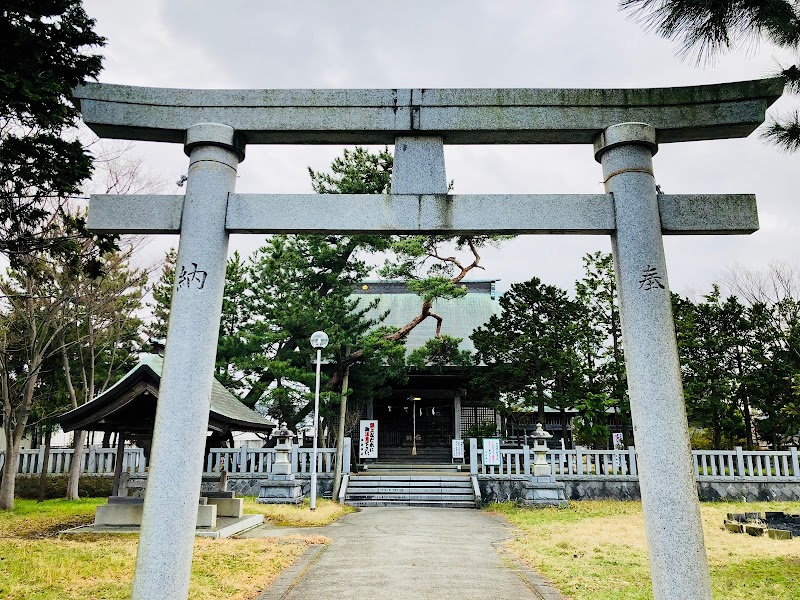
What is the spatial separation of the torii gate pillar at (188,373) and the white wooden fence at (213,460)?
12.2m

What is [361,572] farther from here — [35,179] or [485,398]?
[485,398]

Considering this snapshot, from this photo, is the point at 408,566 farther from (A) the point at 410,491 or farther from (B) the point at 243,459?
(B) the point at 243,459

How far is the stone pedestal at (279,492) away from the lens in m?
14.4

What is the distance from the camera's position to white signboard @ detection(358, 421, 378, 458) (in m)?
18.6

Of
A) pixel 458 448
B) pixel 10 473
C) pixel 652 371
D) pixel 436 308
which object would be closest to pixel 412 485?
pixel 458 448

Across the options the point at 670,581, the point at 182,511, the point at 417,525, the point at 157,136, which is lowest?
the point at 417,525

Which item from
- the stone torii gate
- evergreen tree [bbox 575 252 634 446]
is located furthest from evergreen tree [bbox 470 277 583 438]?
the stone torii gate

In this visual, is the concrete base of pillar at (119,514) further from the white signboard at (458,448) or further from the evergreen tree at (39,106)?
the white signboard at (458,448)

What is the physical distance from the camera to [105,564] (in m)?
6.78

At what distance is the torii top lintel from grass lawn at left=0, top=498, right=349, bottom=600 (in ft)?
15.1

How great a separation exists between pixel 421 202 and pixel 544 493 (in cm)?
1249

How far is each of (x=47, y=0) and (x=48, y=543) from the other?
724 cm

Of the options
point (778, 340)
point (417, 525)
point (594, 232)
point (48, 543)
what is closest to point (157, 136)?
point (594, 232)

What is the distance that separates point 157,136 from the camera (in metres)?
5.04
